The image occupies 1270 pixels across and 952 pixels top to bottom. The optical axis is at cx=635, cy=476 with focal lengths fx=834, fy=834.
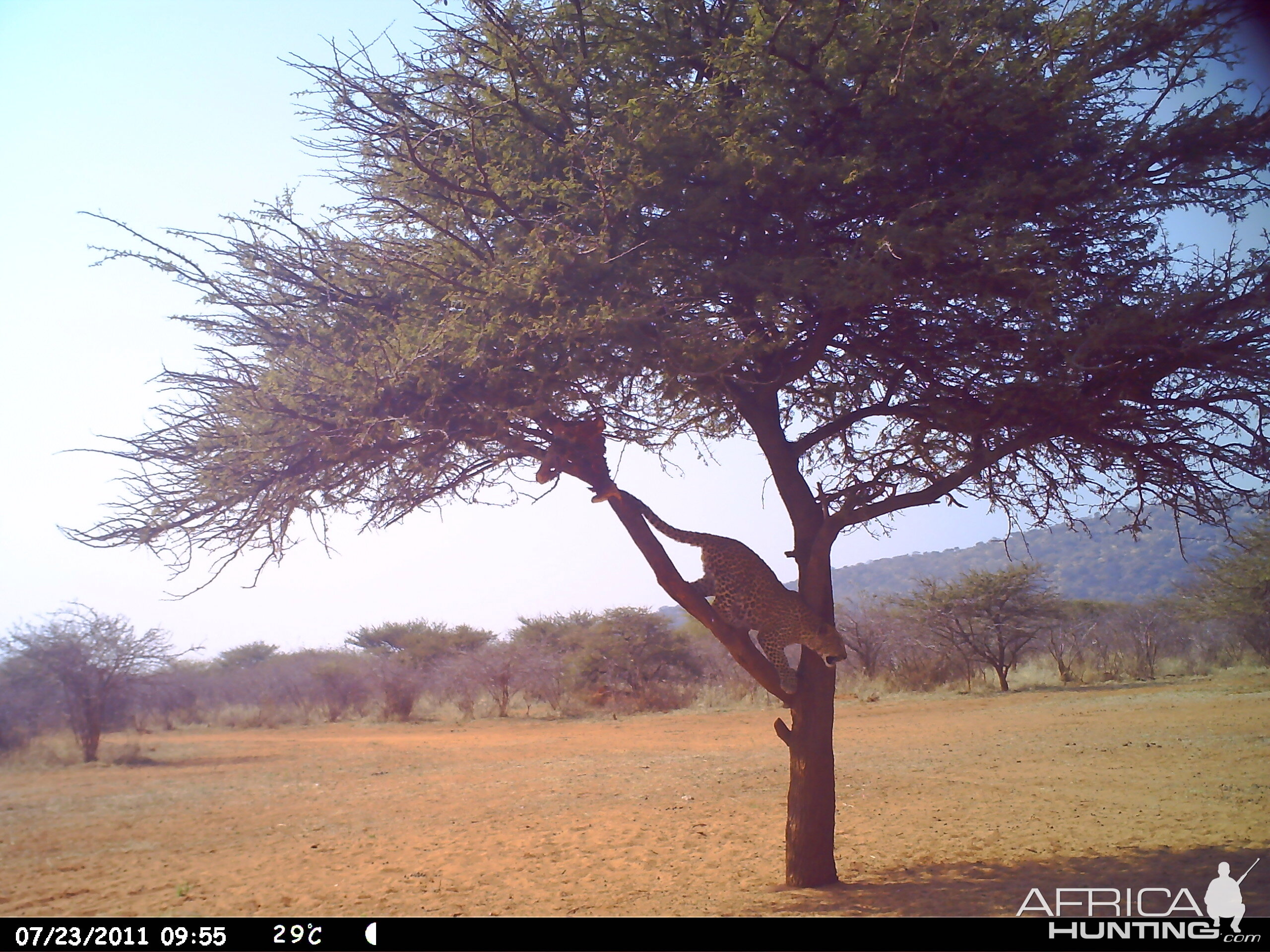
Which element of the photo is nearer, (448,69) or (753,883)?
(448,69)

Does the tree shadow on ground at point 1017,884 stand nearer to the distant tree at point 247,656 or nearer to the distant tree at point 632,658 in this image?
the distant tree at point 632,658

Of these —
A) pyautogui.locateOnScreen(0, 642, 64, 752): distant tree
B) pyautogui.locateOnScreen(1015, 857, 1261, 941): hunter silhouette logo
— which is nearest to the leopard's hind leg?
pyautogui.locateOnScreen(1015, 857, 1261, 941): hunter silhouette logo

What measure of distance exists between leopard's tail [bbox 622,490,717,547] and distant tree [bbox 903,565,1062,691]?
22846mm

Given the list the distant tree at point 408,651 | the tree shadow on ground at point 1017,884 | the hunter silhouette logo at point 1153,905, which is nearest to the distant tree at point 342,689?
the distant tree at point 408,651

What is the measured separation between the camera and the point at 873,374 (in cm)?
709

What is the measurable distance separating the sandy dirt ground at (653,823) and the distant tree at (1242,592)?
4229 millimetres

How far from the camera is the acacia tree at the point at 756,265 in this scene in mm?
5453

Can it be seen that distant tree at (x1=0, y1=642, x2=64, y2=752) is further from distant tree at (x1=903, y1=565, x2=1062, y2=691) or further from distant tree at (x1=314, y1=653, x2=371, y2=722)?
distant tree at (x1=903, y1=565, x2=1062, y2=691)

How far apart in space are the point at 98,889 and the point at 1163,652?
33742mm

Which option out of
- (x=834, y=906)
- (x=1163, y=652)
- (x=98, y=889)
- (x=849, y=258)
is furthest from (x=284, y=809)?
(x=1163, y=652)

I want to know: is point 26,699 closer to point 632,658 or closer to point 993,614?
point 632,658

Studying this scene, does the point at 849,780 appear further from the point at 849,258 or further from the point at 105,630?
the point at 105,630

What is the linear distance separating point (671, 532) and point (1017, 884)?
12.4ft

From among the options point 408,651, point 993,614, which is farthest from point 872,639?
point 408,651
